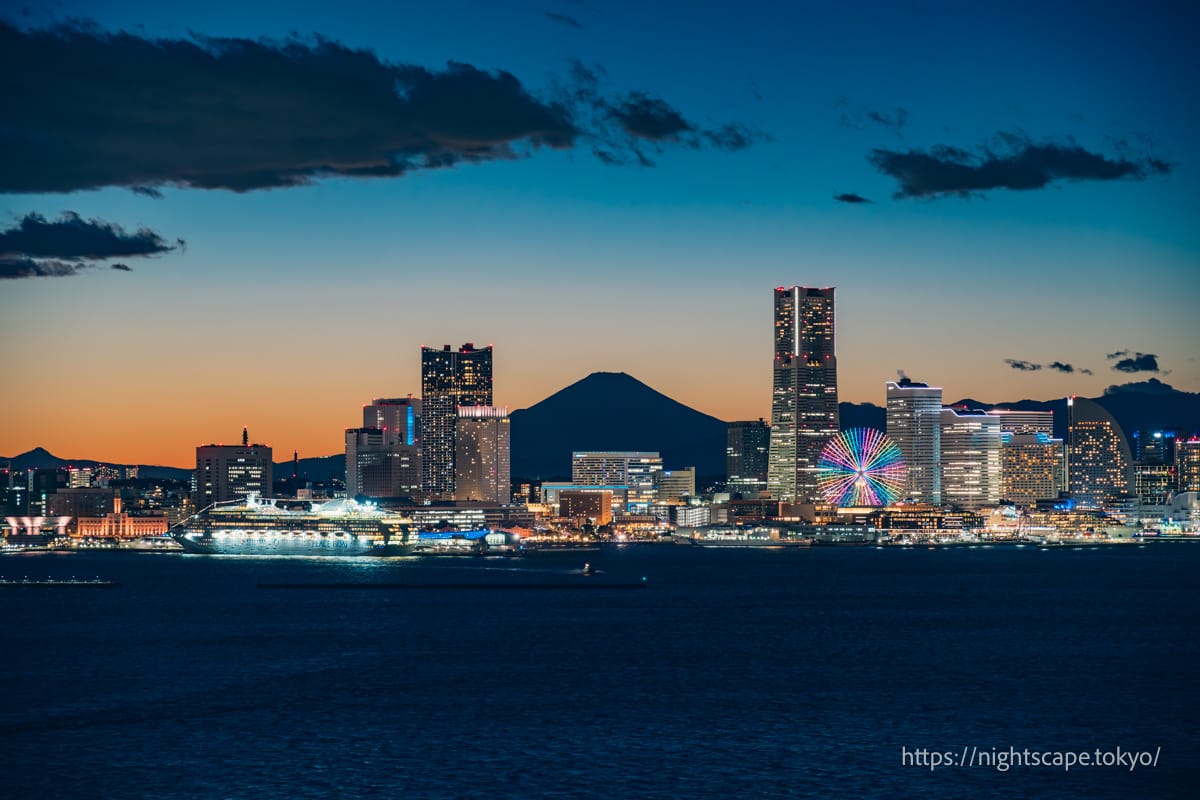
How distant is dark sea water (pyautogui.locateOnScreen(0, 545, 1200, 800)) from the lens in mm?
39656

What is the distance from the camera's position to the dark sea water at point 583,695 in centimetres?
3966

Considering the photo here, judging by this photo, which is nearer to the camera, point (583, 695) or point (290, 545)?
point (583, 695)

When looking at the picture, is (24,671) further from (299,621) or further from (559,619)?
(559,619)

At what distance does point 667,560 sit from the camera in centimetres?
18338

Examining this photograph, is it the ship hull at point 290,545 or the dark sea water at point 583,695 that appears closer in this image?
the dark sea water at point 583,695

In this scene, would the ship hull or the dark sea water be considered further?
the ship hull

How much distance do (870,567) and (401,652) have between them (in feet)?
330

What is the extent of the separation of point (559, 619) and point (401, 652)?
18.4 meters

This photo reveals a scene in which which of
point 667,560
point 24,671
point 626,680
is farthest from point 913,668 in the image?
point 667,560

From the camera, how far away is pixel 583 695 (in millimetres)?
54000

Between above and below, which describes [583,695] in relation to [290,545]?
above

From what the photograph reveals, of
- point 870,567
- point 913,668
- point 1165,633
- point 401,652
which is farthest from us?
point 870,567

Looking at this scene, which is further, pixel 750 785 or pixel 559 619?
pixel 559 619

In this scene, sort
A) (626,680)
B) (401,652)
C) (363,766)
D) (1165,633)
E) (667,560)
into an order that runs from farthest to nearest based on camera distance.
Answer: (667,560) → (1165,633) → (401,652) → (626,680) → (363,766)
